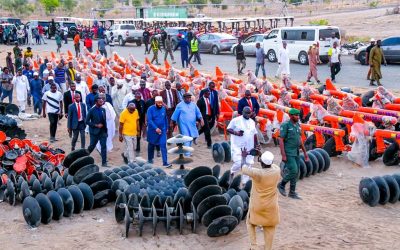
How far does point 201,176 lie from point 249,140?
1.38m

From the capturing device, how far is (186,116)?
1143 centimetres

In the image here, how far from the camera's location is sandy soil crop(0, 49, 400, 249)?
301 inches

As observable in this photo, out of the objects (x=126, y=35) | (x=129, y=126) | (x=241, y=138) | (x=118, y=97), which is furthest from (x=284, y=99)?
(x=126, y=35)

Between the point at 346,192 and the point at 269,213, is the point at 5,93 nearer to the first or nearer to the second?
the point at 346,192

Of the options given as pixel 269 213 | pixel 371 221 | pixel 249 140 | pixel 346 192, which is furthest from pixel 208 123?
pixel 269 213

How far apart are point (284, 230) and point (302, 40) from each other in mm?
18624

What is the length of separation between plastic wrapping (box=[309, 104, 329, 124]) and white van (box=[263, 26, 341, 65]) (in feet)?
41.6

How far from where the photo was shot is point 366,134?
10.9 meters

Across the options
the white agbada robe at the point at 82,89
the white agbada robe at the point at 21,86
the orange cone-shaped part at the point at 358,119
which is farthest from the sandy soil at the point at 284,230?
the white agbada robe at the point at 21,86

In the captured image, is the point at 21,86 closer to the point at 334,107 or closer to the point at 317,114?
the point at 317,114

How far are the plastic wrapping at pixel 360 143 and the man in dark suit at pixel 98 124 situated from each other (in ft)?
16.2

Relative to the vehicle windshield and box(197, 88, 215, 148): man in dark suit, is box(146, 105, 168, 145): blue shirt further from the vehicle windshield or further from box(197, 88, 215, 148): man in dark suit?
the vehicle windshield

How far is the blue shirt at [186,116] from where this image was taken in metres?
11.4

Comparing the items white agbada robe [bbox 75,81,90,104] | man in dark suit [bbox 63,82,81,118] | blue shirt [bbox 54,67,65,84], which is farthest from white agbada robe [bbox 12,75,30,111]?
man in dark suit [bbox 63,82,81,118]
